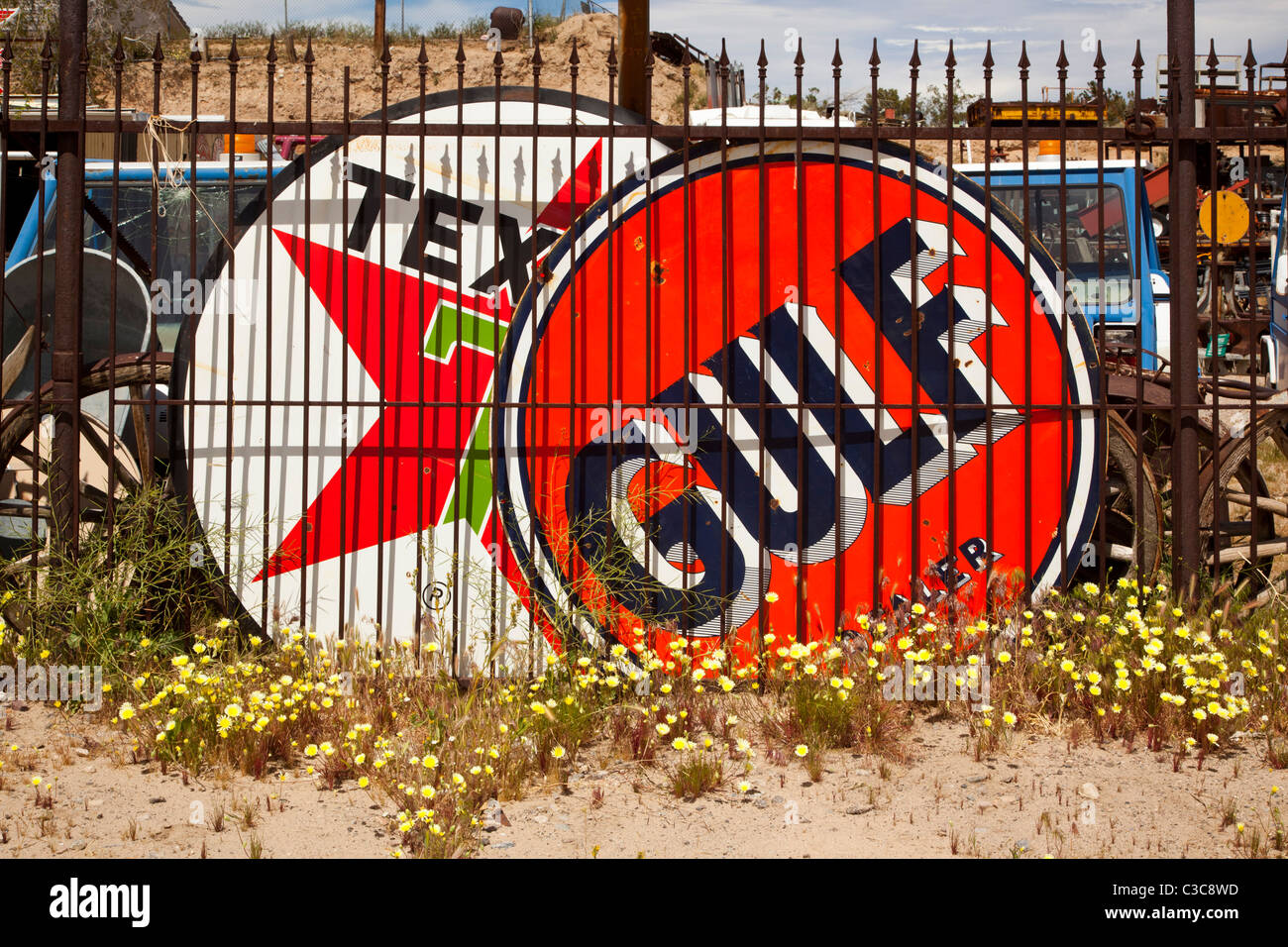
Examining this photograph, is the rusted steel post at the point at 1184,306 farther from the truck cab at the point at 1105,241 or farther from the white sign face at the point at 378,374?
the white sign face at the point at 378,374

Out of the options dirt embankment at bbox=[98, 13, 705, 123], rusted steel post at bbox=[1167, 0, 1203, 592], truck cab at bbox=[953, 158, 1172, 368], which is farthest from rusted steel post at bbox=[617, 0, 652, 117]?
dirt embankment at bbox=[98, 13, 705, 123]

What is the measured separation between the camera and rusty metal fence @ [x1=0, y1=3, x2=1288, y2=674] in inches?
196

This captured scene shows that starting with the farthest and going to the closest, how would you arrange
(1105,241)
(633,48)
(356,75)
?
1. (356,75)
2. (1105,241)
3. (633,48)

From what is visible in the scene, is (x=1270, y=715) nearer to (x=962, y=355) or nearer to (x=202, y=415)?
(x=962, y=355)

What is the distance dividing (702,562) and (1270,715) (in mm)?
2411

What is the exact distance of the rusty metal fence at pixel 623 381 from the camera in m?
4.98

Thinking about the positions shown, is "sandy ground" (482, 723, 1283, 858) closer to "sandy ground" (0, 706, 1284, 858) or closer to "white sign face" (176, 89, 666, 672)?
"sandy ground" (0, 706, 1284, 858)

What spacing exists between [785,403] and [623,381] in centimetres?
75

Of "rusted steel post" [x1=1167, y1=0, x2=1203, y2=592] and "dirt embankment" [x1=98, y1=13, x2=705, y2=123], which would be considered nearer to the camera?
"rusted steel post" [x1=1167, y1=0, x2=1203, y2=592]

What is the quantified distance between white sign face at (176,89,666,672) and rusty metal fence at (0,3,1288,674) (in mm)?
15

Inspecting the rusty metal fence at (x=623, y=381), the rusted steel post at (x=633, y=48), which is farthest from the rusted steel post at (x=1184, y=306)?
the rusted steel post at (x=633, y=48)

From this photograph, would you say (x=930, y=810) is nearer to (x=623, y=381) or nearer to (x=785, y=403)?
(x=785, y=403)

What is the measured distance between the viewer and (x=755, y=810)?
3.83 metres

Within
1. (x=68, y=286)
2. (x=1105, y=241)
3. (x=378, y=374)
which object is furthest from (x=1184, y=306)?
(x=68, y=286)
